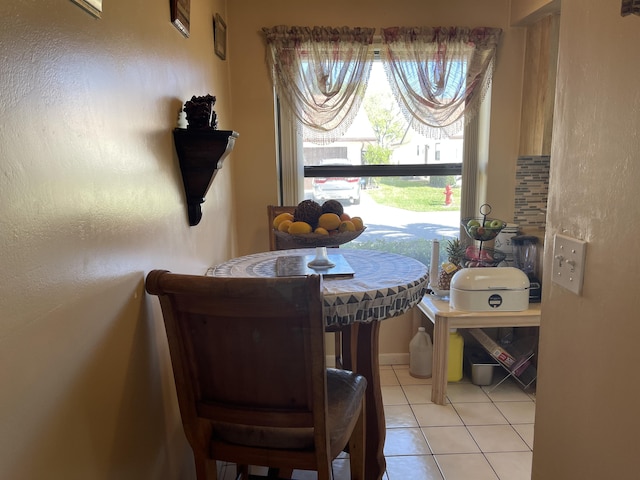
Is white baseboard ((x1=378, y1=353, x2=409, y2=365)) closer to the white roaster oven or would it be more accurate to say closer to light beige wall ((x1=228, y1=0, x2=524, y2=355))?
the white roaster oven

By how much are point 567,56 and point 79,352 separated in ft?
3.75

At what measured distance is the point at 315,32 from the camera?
2.51 metres

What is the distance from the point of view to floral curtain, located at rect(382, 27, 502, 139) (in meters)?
2.54

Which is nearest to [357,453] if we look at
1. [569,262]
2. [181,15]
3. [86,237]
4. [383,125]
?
[569,262]

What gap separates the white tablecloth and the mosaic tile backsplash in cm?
126

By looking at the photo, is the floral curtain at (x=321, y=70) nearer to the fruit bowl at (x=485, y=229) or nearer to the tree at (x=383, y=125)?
the tree at (x=383, y=125)

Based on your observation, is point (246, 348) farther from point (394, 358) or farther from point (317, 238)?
point (394, 358)

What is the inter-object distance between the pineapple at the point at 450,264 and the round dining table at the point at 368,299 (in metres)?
0.83

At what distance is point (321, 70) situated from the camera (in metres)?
2.54

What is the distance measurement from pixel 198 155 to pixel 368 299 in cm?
76

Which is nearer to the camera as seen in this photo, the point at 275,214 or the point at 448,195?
the point at 275,214

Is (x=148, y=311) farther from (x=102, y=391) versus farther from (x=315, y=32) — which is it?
(x=315, y=32)

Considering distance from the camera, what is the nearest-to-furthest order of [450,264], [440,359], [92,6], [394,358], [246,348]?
[92,6]
[246,348]
[440,359]
[450,264]
[394,358]

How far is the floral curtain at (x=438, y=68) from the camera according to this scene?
2543 mm
